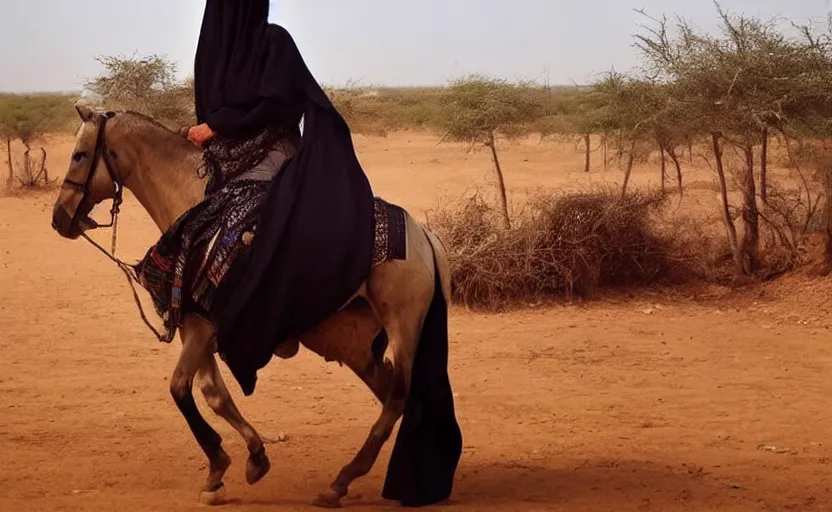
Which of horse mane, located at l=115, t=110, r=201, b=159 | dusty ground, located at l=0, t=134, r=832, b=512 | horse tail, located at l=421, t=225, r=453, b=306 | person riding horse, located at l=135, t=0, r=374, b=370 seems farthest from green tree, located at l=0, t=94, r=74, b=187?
horse tail, located at l=421, t=225, r=453, b=306

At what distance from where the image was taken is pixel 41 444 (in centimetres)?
690

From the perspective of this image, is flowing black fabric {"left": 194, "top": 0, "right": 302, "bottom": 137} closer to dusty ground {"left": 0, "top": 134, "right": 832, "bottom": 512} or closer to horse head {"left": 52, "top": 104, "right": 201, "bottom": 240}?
horse head {"left": 52, "top": 104, "right": 201, "bottom": 240}

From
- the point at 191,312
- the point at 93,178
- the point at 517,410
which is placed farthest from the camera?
the point at 517,410

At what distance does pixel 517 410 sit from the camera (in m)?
7.85

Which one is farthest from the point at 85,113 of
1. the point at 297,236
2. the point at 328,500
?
the point at 328,500

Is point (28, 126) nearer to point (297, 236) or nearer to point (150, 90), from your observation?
point (150, 90)

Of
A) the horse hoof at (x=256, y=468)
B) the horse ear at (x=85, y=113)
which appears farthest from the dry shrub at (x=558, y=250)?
the horse ear at (x=85, y=113)

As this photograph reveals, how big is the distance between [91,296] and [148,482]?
703 centimetres

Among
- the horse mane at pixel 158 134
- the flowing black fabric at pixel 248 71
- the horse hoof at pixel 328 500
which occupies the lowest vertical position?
the horse hoof at pixel 328 500

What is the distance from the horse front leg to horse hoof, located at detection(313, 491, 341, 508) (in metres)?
0.52

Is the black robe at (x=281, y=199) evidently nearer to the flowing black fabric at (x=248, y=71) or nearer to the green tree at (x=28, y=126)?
the flowing black fabric at (x=248, y=71)

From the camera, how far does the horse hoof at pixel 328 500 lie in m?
5.45

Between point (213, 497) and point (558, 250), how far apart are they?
290 inches

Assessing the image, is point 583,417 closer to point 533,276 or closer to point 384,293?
point 384,293
